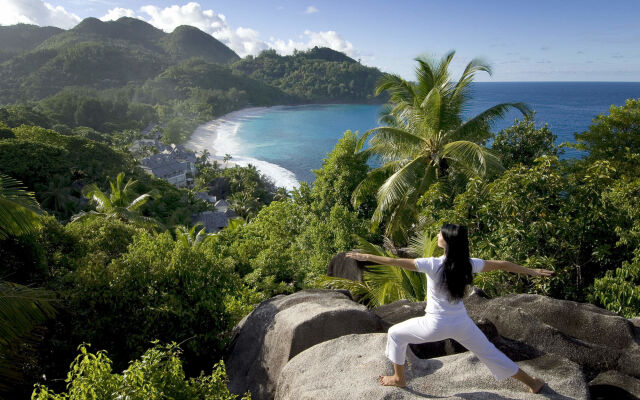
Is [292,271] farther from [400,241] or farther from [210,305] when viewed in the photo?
[210,305]

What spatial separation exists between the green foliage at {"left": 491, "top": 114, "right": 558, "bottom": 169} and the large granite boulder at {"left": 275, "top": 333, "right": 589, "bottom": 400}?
9050 mm

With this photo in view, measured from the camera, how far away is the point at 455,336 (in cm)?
360

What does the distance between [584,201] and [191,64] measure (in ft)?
493

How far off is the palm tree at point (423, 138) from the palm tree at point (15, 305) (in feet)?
23.5

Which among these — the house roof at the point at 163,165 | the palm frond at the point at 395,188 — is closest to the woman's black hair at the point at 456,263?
the palm frond at the point at 395,188

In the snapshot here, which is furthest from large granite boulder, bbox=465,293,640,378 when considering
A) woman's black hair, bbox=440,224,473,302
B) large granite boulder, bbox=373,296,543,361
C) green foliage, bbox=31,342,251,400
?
green foliage, bbox=31,342,251,400

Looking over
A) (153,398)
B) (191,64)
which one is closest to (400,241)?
(153,398)

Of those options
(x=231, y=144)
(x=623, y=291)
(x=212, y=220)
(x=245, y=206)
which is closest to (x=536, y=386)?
(x=623, y=291)

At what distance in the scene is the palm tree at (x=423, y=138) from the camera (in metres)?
10.3

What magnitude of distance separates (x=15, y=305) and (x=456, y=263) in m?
4.89

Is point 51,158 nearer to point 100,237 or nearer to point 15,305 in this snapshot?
point 100,237

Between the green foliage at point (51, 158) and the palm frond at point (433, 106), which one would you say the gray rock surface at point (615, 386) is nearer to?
the palm frond at point (433, 106)

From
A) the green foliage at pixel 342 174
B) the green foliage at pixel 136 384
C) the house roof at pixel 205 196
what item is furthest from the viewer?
the house roof at pixel 205 196

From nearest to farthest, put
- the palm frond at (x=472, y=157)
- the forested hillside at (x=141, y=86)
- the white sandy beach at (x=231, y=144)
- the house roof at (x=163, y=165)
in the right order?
the palm frond at (x=472, y=157), the house roof at (x=163, y=165), the white sandy beach at (x=231, y=144), the forested hillside at (x=141, y=86)
